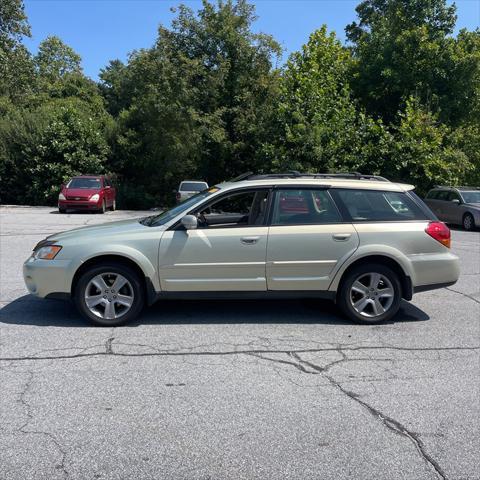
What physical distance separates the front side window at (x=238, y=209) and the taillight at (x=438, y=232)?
1.93 metres

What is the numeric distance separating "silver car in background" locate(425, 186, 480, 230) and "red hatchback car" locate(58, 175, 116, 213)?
14108 millimetres

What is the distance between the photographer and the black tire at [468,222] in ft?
63.5

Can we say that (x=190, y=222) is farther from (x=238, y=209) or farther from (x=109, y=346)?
(x=109, y=346)

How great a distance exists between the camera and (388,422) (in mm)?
3842

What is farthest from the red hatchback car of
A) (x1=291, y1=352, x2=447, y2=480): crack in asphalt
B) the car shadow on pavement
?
(x1=291, y1=352, x2=447, y2=480): crack in asphalt

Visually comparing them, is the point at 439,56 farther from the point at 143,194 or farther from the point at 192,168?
the point at 143,194

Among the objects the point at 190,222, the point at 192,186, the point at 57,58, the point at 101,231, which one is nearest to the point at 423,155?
the point at 192,186

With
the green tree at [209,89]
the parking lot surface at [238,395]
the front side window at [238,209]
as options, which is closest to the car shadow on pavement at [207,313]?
the parking lot surface at [238,395]

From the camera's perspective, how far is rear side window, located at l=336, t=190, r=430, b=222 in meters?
6.38

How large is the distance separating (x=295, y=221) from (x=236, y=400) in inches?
103

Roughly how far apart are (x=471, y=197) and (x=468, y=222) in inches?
51.9

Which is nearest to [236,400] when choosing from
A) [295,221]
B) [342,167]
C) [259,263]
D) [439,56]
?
[259,263]

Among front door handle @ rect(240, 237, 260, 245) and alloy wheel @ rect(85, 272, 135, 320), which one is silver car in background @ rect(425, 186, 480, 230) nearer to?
front door handle @ rect(240, 237, 260, 245)

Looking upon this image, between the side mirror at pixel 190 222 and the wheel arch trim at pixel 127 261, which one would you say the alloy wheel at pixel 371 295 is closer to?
the side mirror at pixel 190 222
